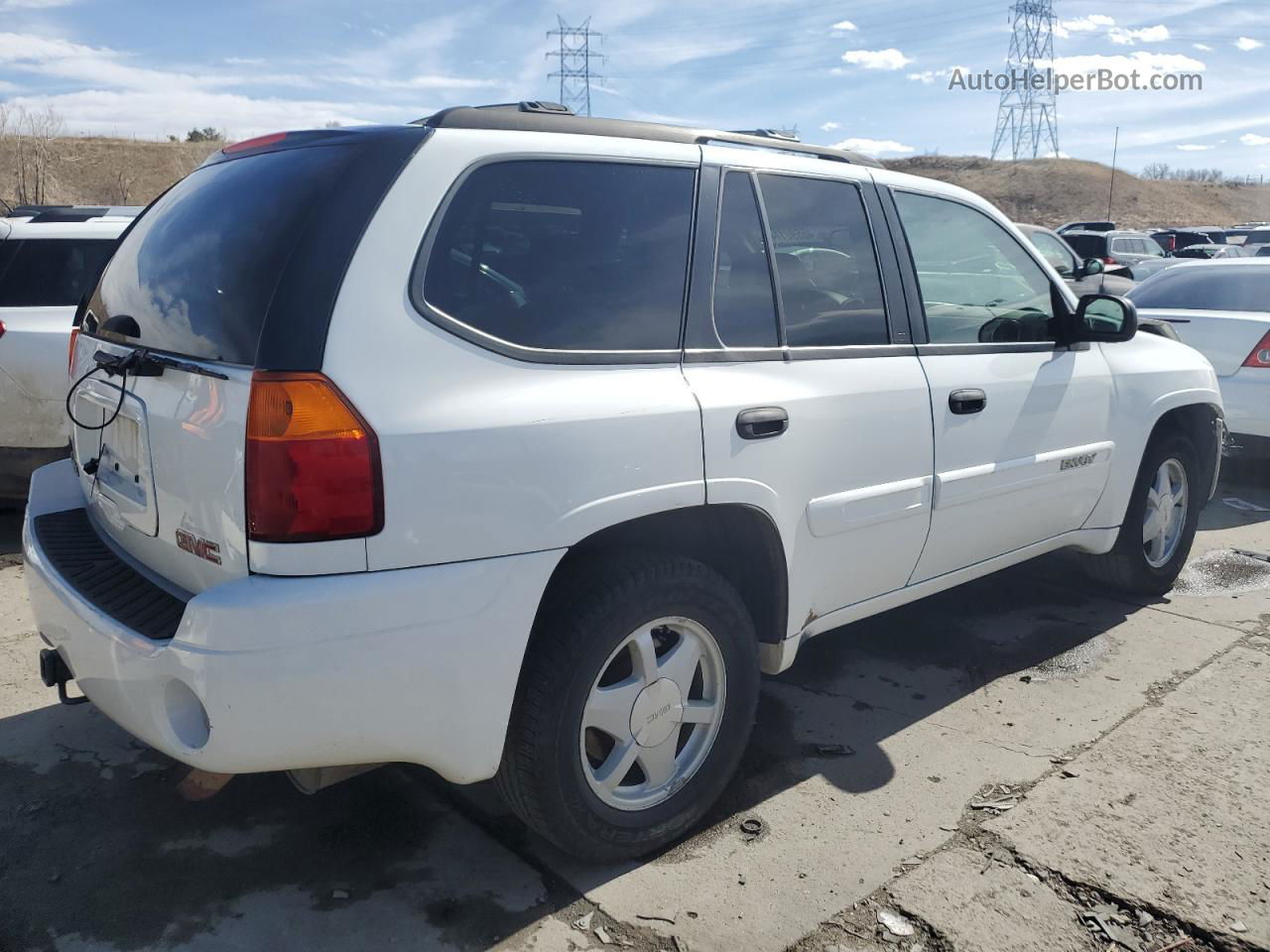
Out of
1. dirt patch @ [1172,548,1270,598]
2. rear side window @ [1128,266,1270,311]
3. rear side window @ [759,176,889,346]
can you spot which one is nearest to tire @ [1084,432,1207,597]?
dirt patch @ [1172,548,1270,598]

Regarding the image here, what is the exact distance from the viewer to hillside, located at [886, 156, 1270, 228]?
7406cm

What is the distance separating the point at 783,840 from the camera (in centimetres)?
300

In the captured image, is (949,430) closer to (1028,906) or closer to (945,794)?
(945,794)

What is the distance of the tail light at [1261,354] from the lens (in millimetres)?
7070

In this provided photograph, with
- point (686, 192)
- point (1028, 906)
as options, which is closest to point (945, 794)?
point (1028, 906)

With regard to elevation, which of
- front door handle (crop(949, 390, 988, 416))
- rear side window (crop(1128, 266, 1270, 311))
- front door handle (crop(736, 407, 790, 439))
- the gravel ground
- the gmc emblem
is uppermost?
rear side window (crop(1128, 266, 1270, 311))

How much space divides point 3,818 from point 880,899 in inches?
96.3

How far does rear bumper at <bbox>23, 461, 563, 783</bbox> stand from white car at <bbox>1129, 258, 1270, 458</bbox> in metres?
6.12

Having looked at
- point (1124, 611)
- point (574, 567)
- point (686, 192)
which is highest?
point (686, 192)

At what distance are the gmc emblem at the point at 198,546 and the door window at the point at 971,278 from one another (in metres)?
2.39

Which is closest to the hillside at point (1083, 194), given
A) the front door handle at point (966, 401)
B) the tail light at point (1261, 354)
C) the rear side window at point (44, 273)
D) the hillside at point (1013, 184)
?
the hillside at point (1013, 184)

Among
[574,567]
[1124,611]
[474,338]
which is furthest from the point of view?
[1124,611]

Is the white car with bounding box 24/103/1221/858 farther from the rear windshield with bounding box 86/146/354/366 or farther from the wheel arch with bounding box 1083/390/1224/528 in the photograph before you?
the wheel arch with bounding box 1083/390/1224/528

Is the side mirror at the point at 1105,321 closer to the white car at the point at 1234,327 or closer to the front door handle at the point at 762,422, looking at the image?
the front door handle at the point at 762,422
